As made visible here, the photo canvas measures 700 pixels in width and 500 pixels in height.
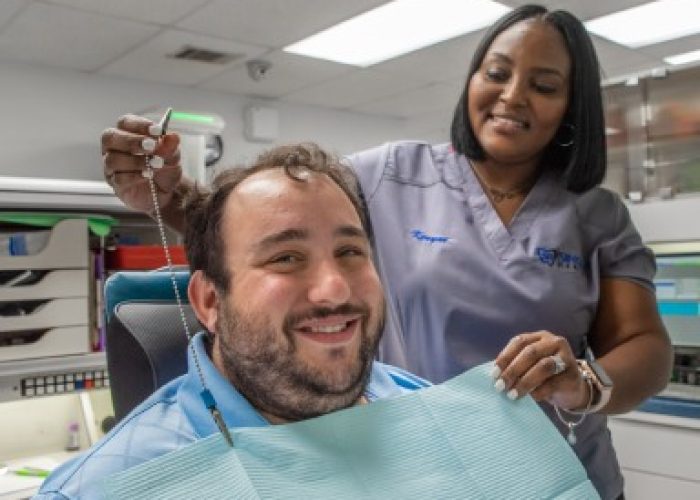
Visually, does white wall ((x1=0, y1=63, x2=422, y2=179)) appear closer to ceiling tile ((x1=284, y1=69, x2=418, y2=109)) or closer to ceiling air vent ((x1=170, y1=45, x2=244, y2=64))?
ceiling tile ((x1=284, y1=69, x2=418, y2=109))

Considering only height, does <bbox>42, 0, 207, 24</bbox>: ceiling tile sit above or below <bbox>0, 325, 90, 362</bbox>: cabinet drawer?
above

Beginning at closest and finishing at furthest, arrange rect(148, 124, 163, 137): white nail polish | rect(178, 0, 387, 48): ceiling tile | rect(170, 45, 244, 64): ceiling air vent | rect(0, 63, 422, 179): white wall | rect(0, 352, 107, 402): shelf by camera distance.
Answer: rect(148, 124, 163, 137): white nail polish, rect(0, 352, 107, 402): shelf, rect(178, 0, 387, 48): ceiling tile, rect(170, 45, 244, 64): ceiling air vent, rect(0, 63, 422, 179): white wall

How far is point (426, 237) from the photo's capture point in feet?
4.11

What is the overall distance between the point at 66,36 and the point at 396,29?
169 centimetres

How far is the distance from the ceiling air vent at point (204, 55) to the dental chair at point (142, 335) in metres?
2.86

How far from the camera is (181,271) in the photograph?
1.24m

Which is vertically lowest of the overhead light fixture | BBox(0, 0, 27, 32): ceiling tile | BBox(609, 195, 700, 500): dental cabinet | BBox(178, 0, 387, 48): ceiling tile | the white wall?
BBox(609, 195, 700, 500): dental cabinet

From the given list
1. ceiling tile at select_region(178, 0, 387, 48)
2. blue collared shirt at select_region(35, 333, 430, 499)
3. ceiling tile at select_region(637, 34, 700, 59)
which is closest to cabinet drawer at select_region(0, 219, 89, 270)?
blue collared shirt at select_region(35, 333, 430, 499)

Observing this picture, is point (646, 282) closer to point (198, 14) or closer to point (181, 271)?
point (181, 271)

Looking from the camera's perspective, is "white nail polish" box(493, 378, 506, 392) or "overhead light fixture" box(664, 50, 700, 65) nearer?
"white nail polish" box(493, 378, 506, 392)

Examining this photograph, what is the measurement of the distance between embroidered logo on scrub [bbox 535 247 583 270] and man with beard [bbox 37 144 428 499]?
40cm

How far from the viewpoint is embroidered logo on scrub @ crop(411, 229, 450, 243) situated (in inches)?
48.9

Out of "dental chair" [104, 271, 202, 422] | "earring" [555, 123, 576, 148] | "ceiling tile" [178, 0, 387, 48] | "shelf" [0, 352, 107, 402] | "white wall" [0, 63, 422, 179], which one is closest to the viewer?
"dental chair" [104, 271, 202, 422]

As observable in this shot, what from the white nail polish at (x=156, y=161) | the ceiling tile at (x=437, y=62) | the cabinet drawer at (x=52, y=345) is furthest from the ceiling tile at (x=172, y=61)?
the white nail polish at (x=156, y=161)
